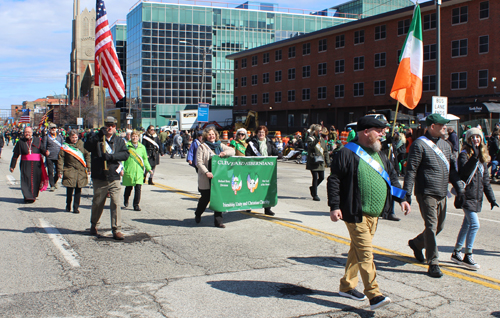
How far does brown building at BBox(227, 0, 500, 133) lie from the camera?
1400 inches

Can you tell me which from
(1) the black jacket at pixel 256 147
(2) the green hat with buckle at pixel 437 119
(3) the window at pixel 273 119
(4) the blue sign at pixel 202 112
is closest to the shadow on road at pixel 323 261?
(2) the green hat with buckle at pixel 437 119

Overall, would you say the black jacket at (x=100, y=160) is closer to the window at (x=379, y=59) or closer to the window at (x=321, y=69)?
the window at (x=379, y=59)

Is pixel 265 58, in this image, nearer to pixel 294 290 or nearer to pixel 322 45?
pixel 322 45

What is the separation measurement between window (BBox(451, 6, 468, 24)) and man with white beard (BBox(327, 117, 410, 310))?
37.5 meters

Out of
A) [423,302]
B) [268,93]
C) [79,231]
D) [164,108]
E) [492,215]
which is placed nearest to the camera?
[423,302]

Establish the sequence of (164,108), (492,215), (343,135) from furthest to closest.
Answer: (164,108) → (343,135) → (492,215)

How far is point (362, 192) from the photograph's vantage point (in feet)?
14.3

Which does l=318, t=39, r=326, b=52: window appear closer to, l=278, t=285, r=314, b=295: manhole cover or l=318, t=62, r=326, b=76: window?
l=318, t=62, r=326, b=76: window

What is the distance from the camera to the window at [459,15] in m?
36.8

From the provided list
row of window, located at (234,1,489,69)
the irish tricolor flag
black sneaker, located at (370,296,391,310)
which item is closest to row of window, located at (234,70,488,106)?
row of window, located at (234,1,489,69)

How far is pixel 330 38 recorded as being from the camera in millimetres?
49156

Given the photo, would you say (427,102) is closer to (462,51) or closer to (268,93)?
(462,51)

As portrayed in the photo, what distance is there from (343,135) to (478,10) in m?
19.6

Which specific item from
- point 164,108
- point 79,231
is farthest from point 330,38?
point 79,231
